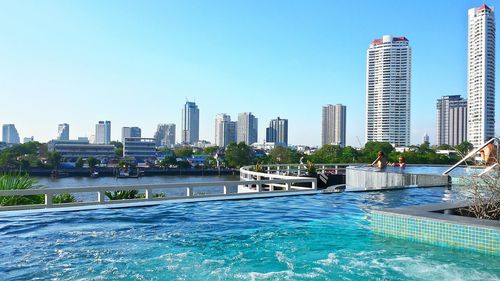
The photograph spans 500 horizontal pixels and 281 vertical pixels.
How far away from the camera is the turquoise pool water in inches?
231

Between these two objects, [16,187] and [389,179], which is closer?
[16,187]

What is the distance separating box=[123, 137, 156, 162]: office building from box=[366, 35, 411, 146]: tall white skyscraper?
88.6 meters

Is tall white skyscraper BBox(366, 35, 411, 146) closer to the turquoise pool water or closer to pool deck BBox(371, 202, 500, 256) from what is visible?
the turquoise pool water

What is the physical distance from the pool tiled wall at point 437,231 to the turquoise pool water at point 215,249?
0.16 m

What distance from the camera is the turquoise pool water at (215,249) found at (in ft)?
19.3

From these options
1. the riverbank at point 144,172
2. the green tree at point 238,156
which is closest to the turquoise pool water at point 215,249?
the riverbank at point 144,172

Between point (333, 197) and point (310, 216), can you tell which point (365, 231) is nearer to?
point (310, 216)

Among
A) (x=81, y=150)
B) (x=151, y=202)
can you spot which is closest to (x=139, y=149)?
(x=81, y=150)

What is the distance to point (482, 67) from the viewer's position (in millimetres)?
106500

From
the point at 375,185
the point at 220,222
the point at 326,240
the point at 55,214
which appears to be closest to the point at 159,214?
the point at 220,222

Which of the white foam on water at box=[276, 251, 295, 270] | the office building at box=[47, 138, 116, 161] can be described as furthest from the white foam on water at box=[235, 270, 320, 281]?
the office building at box=[47, 138, 116, 161]

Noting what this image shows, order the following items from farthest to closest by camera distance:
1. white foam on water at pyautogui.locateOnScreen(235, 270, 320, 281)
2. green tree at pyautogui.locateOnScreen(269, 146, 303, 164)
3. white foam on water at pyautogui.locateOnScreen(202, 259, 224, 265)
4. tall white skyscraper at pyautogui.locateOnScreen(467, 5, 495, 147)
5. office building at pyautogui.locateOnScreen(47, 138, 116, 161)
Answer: office building at pyautogui.locateOnScreen(47, 138, 116, 161)
green tree at pyautogui.locateOnScreen(269, 146, 303, 164)
tall white skyscraper at pyautogui.locateOnScreen(467, 5, 495, 147)
white foam on water at pyautogui.locateOnScreen(202, 259, 224, 265)
white foam on water at pyautogui.locateOnScreen(235, 270, 320, 281)

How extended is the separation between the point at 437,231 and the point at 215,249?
3595 mm

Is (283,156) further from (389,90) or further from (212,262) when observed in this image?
(212,262)
